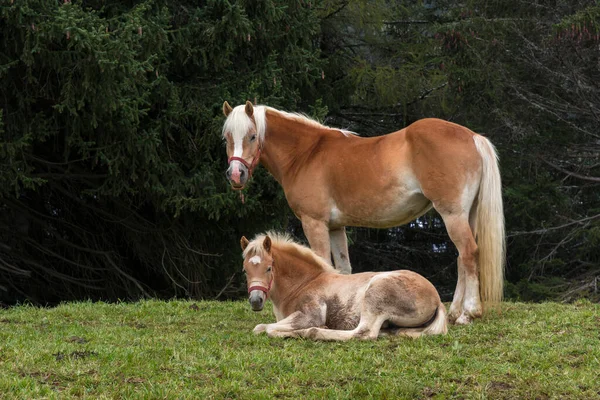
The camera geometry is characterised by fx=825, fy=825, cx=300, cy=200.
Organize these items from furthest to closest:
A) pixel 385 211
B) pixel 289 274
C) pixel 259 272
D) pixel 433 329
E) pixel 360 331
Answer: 1. pixel 385 211
2. pixel 289 274
3. pixel 259 272
4. pixel 433 329
5. pixel 360 331

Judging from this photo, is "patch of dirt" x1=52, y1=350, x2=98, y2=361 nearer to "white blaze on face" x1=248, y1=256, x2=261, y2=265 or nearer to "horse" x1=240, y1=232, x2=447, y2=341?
"horse" x1=240, y1=232, x2=447, y2=341

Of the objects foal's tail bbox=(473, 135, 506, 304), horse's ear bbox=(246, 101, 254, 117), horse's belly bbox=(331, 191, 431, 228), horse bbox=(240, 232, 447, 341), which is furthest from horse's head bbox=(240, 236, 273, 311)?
foal's tail bbox=(473, 135, 506, 304)

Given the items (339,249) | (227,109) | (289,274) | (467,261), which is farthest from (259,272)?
(227,109)

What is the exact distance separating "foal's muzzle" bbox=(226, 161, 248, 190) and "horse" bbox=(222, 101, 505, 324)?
0.01m

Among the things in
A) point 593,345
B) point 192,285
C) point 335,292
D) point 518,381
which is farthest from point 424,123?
point 192,285

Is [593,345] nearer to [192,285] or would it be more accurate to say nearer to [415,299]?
[415,299]

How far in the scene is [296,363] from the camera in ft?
20.0

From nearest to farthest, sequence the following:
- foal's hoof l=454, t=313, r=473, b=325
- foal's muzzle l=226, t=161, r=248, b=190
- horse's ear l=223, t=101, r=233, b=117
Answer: foal's hoof l=454, t=313, r=473, b=325 → foal's muzzle l=226, t=161, r=248, b=190 → horse's ear l=223, t=101, r=233, b=117

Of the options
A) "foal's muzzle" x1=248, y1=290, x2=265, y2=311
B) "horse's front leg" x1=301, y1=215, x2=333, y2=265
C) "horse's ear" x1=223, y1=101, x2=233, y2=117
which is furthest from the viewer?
"horse's ear" x1=223, y1=101, x2=233, y2=117

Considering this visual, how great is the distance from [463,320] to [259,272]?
7.03 ft

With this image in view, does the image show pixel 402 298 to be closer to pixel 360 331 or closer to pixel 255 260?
pixel 360 331

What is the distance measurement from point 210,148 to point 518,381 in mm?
8502

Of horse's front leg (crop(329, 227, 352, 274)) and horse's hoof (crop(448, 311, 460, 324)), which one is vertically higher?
horse's front leg (crop(329, 227, 352, 274))

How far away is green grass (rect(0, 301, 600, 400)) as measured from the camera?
5.45 m
